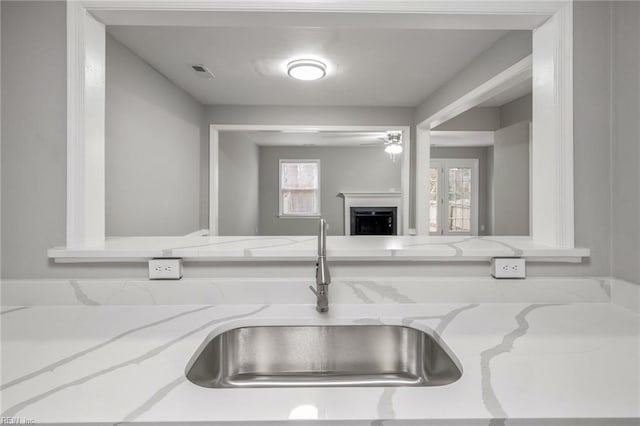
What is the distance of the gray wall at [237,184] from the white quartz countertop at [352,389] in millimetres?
3611

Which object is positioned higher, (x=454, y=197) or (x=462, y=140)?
(x=462, y=140)

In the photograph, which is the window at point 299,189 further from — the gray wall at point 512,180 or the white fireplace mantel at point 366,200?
the gray wall at point 512,180

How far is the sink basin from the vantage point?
1.07 metres

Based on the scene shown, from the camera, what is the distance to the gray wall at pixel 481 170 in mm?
8062

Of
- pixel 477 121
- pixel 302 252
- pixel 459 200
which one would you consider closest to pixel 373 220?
pixel 459 200

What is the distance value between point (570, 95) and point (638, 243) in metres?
0.56

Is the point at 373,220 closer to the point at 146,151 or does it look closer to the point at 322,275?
the point at 146,151

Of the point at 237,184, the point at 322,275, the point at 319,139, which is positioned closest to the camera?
the point at 322,275

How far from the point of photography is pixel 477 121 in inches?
182

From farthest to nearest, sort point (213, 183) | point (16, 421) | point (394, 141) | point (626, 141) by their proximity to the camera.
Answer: point (394, 141)
point (213, 183)
point (626, 141)
point (16, 421)

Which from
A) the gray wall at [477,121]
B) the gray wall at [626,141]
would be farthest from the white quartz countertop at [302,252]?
the gray wall at [477,121]

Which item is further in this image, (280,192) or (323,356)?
(280,192)

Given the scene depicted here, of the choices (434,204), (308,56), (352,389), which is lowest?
(352,389)

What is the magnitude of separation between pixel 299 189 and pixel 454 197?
12.4 feet
